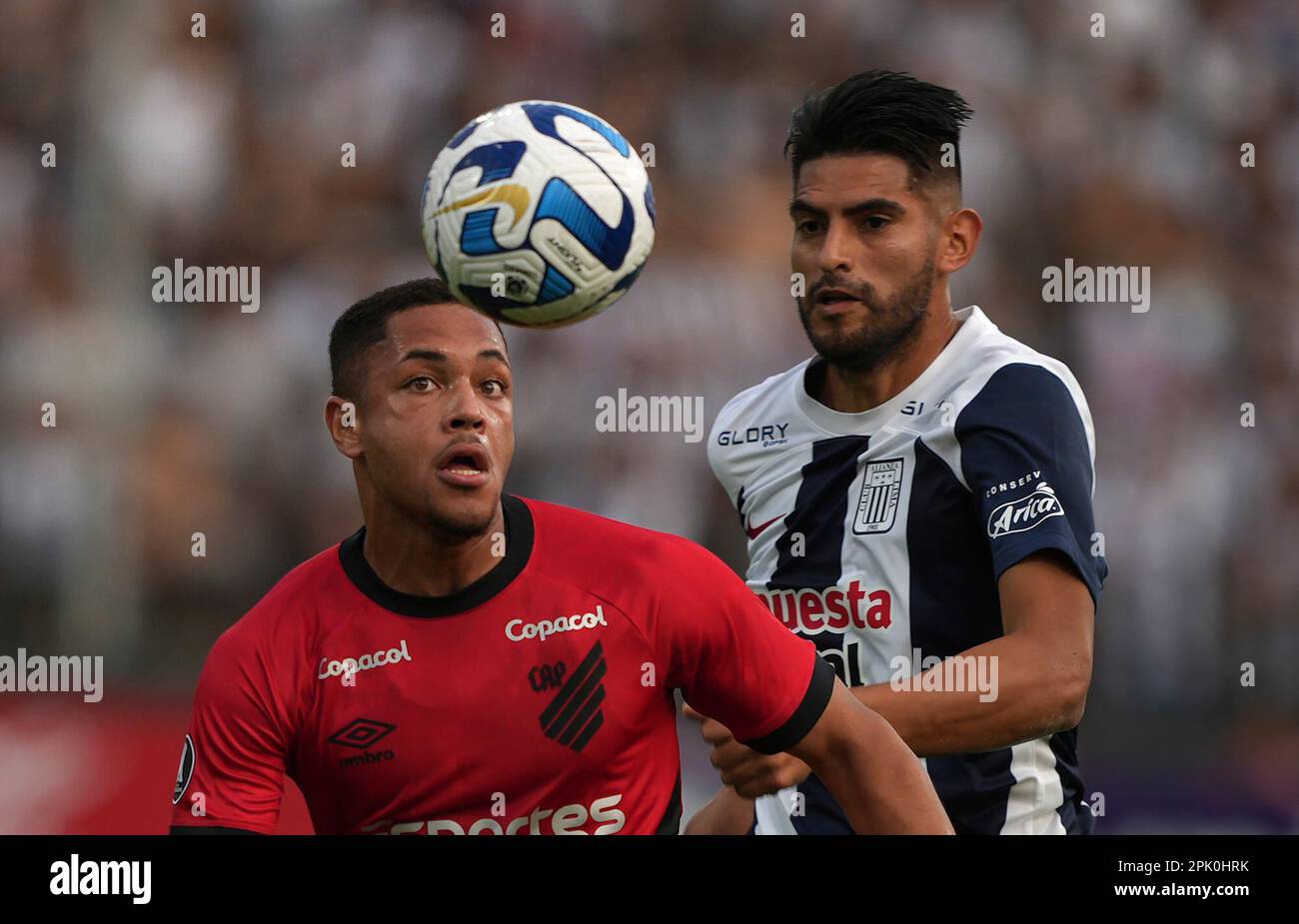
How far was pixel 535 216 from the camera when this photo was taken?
3844 mm

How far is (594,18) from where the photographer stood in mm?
9859

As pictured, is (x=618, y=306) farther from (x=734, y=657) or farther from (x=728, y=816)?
(x=734, y=657)

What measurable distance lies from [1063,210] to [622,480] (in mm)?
3057

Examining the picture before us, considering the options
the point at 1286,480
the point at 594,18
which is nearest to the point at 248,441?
the point at 594,18

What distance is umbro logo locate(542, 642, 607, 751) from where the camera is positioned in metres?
3.71


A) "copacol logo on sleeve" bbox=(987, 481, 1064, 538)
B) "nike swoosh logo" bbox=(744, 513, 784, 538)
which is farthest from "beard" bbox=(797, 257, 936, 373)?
"copacol logo on sleeve" bbox=(987, 481, 1064, 538)

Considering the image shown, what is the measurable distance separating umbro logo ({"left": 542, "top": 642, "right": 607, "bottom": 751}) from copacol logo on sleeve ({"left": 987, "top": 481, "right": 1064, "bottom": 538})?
44.1 inches

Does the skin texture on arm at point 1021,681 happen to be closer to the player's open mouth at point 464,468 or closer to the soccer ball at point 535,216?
the player's open mouth at point 464,468

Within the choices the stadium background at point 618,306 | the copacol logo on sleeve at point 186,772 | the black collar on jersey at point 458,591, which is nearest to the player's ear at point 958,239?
the black collar on jersey at point 458,591

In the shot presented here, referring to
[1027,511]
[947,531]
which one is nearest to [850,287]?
[947,531]

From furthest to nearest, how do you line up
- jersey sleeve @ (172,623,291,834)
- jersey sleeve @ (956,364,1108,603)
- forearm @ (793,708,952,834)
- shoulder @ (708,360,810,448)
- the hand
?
shoulder @ (708,360,810,448), jersey sleeve @ (956,364,1108,603), the hand, jersey sleeve @ (172,623,291,834), forearm @ (793,708,952,834)

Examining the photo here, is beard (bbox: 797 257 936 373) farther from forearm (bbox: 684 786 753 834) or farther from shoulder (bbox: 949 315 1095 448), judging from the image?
forearm (bbox: 684 786 753 834)
